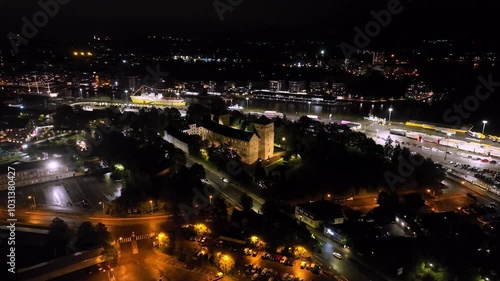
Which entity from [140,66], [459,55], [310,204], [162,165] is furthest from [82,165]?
[459,55]

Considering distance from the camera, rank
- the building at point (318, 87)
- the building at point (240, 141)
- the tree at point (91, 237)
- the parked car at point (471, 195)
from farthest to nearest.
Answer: the building at point (318, 87) < the building at point (240, 141) < the parked car at point (471, 195) < the tree at point (91, 237)

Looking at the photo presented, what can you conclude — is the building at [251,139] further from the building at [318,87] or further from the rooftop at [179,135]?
the building at [318,87]

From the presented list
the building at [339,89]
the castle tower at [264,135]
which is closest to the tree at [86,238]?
the castle tower at [264,135]

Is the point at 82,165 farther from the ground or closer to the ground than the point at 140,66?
closer to the ground

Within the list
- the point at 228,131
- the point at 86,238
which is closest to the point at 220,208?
the point at 86,238

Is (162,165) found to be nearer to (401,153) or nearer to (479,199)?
(401,153)

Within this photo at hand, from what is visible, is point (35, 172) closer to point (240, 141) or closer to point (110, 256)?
point (110, 256)

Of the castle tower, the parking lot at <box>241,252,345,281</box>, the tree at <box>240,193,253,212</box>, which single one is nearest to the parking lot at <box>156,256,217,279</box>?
the parking lot at <box>241,252,345,281</box>
